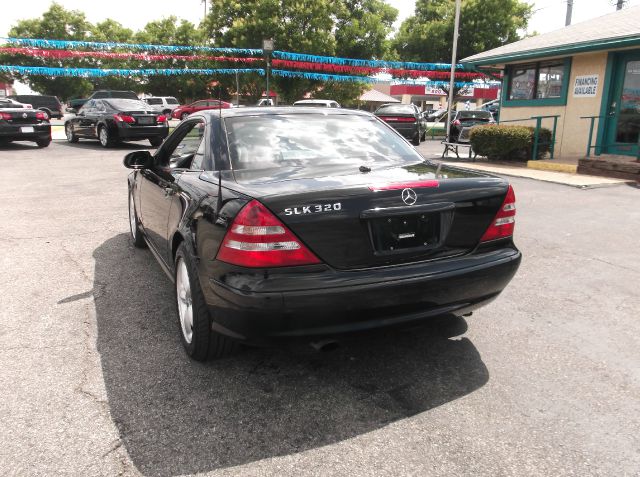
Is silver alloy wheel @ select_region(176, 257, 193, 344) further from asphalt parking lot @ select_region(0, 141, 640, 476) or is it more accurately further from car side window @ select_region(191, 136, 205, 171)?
car side window @ select_region(191, 136, 205, 171)

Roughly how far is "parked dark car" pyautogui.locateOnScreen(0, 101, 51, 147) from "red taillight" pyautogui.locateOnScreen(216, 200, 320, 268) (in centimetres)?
1643

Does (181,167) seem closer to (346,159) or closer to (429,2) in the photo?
(346,159)

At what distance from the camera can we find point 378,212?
8.92 feet

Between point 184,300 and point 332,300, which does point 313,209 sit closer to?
point 332,300

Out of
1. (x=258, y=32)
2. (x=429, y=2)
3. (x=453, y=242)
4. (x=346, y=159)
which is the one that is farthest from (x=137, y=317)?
(x=429, y=2)

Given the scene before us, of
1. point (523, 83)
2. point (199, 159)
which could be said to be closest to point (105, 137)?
point (523, 83)

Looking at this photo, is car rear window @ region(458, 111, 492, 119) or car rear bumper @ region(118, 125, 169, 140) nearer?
car rear bumper @ region(118, 125, 169, 140)

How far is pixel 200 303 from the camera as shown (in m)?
3.00

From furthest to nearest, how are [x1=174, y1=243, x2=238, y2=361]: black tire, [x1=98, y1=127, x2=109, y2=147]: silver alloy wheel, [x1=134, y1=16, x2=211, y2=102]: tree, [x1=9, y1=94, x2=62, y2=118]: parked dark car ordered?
[x1=134, y1=16, x2=211, y2=102]: tree → [x1=9, y1=94, x2=62, y2=118]: parked dark car → [x1=98, y1=127, x2=109, y2=147]: silver alloy wheel → [x1=174, y1=243, x2=238, y2=361]: black tire

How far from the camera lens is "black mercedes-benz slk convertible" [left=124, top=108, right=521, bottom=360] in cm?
262

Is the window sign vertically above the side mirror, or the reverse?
the window sign

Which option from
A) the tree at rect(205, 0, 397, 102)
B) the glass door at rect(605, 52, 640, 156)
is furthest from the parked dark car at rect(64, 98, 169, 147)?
the tree at rect(205, 0, 397, 102)

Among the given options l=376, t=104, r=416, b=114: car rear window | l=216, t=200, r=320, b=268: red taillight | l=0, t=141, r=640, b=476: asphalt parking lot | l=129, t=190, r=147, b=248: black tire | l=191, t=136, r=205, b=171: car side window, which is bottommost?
l=0, t=141, r=640, b=476: asphalt parking lot

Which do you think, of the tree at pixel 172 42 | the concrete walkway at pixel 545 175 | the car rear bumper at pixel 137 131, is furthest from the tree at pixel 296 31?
the concrete walkway at pixel 545 175
